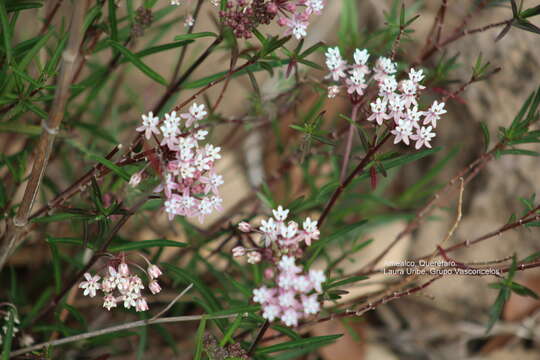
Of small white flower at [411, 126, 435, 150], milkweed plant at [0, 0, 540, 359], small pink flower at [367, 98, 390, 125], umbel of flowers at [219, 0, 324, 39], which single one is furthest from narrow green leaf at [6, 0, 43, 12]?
small white flower at [411, 126, 435, 150]

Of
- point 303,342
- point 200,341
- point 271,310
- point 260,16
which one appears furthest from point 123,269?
point 260,16

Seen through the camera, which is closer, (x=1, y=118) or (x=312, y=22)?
(x=1, y=118)

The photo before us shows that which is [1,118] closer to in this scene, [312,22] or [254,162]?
[254,162]

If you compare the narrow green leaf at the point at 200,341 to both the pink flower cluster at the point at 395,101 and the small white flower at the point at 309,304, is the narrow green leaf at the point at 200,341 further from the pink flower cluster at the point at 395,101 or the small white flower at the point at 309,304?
the pink flower cluster at the point at 395,101

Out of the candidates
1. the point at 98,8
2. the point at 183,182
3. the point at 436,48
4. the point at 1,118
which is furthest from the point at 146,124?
the point at 436,48

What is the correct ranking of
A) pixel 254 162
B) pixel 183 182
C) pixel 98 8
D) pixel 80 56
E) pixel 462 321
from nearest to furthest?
pixel 183 182 → pixel 98 8 → pixel 80 56 → pixel 462 321 → pixel 254 162

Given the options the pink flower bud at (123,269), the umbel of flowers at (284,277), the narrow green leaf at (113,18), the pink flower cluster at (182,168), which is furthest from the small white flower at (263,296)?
the narrow green leaf at (113,18)

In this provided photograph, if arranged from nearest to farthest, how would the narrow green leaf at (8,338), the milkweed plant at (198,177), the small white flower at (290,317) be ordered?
the small white flower at (290,317)
the milkweed plant at (198,177)
the narrow green leaf at (8,338)

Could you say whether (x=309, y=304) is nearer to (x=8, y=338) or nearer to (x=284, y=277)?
(x=284, y=277)
